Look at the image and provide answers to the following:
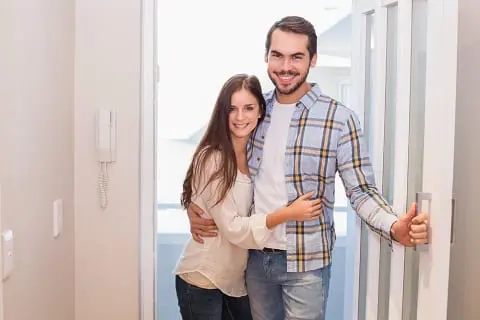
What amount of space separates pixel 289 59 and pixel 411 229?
2.17ft

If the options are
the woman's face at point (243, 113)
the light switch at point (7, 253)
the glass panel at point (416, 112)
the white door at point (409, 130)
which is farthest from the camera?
the woman's face at point (243, 113)

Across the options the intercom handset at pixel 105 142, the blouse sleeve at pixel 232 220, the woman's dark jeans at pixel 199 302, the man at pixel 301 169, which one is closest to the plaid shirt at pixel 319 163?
the man at pixel 301 169

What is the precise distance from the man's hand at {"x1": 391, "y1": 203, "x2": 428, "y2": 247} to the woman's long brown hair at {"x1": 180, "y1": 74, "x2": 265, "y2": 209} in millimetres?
566

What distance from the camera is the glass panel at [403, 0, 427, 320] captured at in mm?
1534

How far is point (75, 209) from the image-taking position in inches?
81.3

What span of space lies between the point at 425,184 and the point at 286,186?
1.60 feet

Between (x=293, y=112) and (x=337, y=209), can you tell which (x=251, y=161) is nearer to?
(x=293, y=112)

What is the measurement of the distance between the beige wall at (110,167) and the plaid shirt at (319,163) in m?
0.64

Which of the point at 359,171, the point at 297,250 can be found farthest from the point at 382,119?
the point at 297,250

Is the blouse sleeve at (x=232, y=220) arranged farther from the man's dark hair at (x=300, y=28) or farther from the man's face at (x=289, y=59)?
the man's dark hair at (x=300, y=28)

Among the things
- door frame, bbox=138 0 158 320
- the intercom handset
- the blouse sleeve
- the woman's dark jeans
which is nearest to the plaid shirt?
the blouse sleeve

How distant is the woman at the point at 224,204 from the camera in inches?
71.2

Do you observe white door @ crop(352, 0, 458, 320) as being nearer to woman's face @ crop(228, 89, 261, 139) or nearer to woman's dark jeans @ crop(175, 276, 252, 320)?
woman's face @ crop(228, 89, 261, 139)

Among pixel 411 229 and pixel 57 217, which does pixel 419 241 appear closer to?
pixel 411 229
